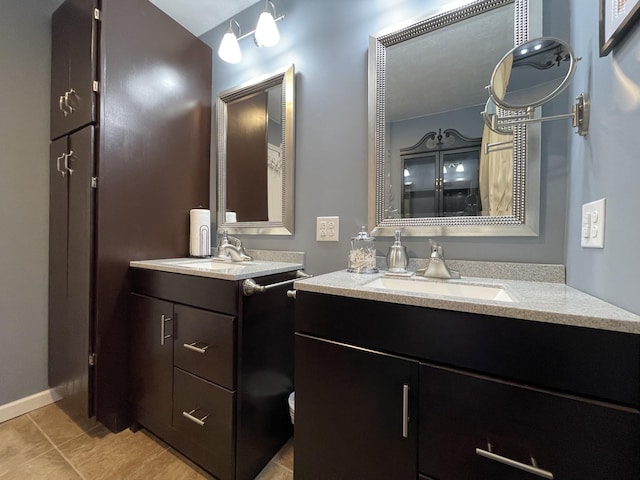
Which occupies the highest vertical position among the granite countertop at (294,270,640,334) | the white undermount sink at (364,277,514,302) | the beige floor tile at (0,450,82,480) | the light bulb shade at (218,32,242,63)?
the light bulb shade at (218,32,242,63)

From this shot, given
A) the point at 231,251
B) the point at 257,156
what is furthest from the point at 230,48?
the point at 231,251

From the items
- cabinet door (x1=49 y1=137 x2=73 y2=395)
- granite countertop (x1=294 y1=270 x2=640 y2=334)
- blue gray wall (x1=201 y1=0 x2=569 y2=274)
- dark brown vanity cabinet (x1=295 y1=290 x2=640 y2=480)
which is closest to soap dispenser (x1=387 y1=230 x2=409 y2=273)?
blue gray wall (x1=201 y1=0 x2=569 y2=274)

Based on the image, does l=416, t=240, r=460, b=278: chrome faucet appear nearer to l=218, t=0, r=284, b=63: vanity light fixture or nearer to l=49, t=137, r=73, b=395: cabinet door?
l=218, t=0, r=284, b=63: vanity light fixture

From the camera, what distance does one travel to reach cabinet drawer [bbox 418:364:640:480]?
0.49 meters

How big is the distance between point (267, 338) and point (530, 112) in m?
1.22

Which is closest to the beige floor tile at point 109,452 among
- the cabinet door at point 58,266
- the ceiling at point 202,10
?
the cabinet door at point 58,266

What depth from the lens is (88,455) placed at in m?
1.18

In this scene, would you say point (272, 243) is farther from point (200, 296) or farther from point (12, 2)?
point (12, 2)

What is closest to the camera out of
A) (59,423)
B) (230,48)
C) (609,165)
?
(609,165)

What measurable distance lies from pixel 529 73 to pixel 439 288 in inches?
30.8

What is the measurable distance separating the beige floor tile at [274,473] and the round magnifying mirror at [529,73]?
→ 1570 mm

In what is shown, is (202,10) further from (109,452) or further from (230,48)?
(109,452)

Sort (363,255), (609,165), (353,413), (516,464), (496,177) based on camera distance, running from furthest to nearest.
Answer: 1. (363,255)
2. (496,177)
3. (353,413)
4. (609,165)
5. (516,464)

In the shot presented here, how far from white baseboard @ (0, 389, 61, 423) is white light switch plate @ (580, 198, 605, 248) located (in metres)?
2.47
